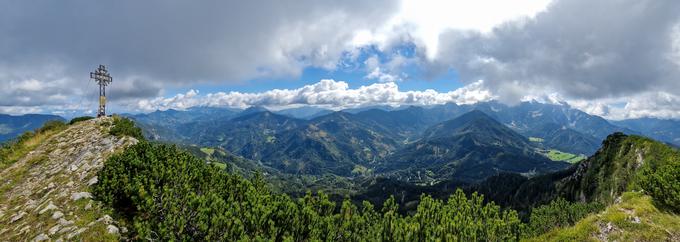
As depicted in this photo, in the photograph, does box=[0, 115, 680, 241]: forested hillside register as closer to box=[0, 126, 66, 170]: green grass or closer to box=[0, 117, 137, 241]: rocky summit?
box=[0, 117, 137, 241]: rocky summit

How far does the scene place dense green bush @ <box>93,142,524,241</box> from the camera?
48.9ft

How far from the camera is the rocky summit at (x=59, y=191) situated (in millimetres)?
18078

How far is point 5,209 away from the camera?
2320 cm

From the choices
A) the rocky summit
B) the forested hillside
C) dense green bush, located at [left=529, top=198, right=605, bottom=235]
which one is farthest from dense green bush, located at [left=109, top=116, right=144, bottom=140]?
dense green bush, located at [left=529, top=198, right=605, bottom=235]

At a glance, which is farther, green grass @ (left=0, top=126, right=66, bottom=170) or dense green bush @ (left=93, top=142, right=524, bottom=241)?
green grass @ (left=0, top=126, right=66, bottom=170)

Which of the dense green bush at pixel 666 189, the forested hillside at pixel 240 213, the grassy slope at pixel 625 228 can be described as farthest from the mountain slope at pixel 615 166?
the forested hillside at pixel 240 213

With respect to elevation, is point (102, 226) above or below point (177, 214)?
below

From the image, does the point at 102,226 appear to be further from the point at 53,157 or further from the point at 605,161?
the point at 605,161

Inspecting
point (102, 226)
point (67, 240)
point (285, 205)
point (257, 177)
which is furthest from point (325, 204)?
point (67, 240)

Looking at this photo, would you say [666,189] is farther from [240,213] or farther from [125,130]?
[125,130]

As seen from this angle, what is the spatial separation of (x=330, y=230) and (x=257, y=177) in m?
11.4

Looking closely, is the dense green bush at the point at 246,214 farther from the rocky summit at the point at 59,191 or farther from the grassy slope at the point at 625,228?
the grassy slope at the point at 625,228

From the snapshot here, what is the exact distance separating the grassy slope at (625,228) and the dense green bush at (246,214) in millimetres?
7290

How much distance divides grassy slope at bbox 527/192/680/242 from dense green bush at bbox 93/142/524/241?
7290 millimetres
